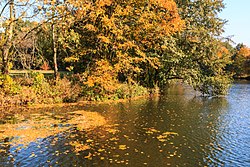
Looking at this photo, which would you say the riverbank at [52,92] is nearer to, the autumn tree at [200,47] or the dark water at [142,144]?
the dark water at [142,144]

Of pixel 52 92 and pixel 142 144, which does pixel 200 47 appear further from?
pixel 142 144

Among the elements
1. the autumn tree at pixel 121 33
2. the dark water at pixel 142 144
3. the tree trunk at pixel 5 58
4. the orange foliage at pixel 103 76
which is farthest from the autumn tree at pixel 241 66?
the tree trunk at pixel 5 58

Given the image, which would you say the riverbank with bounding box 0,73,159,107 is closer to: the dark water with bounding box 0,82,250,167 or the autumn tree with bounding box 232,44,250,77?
the dark water with bounding box 0,82,250,167

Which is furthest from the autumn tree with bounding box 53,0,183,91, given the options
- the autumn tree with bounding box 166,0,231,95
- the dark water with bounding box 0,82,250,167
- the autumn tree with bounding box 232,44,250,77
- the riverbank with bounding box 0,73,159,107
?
the autumn tree with bounding box 232,44,250,77

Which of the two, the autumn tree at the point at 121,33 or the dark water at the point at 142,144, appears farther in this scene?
the autumn tree at the point at 121,33

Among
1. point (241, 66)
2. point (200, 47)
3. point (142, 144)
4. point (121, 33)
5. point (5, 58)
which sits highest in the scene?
point (121, 33)

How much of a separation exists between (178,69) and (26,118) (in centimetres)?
1902

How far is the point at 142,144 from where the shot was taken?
11703 mm

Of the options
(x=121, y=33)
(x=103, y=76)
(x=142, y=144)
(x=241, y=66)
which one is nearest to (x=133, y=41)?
(x=121, y=33)

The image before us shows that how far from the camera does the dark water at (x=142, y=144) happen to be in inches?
383

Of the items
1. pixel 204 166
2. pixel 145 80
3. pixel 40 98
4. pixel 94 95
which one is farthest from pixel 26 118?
pixel 145 80

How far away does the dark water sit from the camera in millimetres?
9727

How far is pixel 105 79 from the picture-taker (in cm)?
2456

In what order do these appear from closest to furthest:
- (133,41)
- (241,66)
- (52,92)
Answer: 1. (52,92)
2. (133,41)
3. (241,66)
